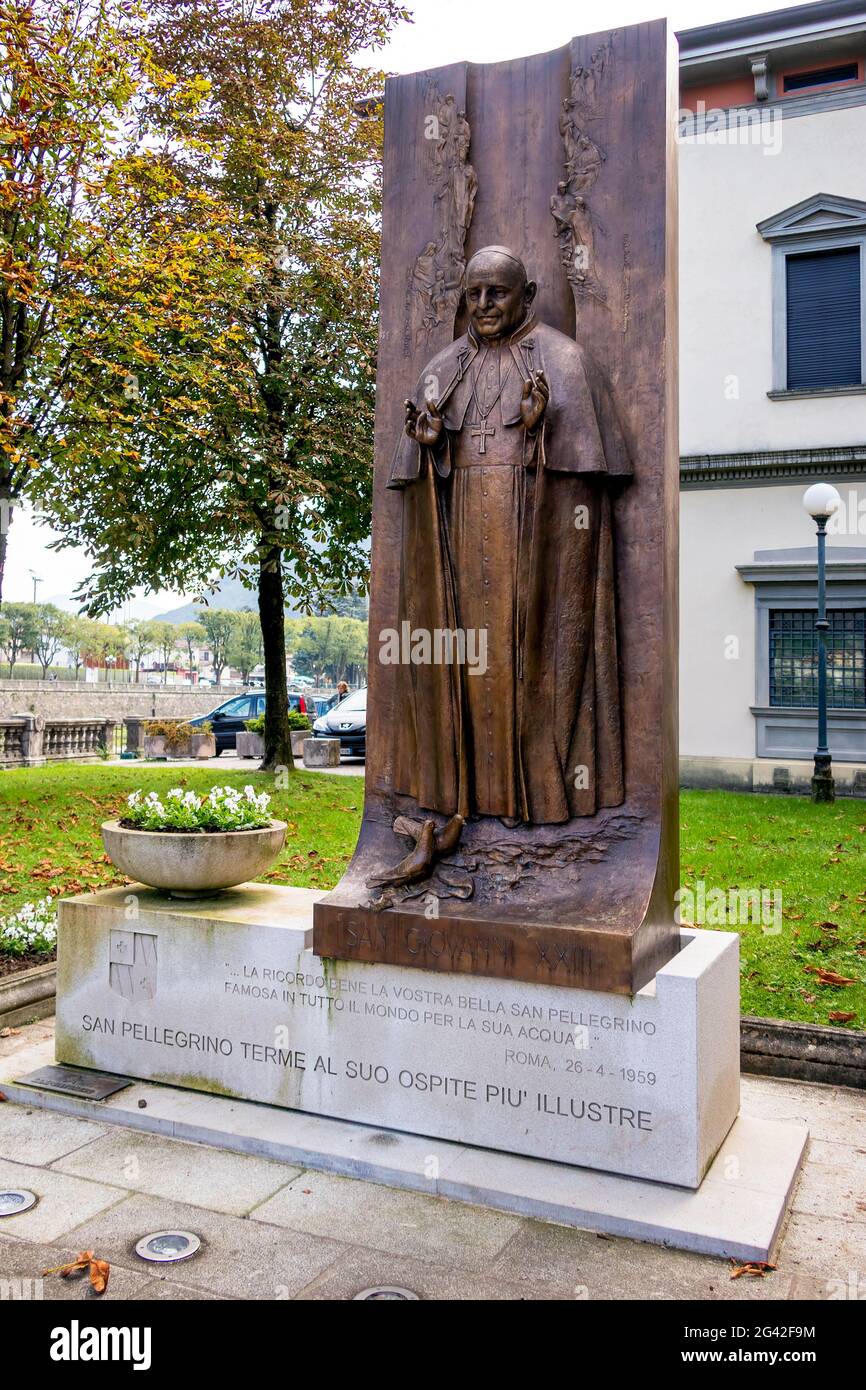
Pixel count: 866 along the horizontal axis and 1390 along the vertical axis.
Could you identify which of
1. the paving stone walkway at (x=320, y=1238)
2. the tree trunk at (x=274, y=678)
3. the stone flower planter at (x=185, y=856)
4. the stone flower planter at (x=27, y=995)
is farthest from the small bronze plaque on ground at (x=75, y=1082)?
the tree trunk at (x=274, y=678)

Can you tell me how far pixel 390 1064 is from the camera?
497 cm

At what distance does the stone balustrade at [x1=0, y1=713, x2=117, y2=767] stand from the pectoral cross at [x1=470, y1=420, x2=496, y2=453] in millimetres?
21662

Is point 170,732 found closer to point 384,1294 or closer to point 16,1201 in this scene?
point 16,1201

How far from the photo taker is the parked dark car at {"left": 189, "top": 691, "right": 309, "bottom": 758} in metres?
28.9

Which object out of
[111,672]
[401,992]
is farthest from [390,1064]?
[111,672]

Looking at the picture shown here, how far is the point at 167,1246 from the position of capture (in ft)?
13.2

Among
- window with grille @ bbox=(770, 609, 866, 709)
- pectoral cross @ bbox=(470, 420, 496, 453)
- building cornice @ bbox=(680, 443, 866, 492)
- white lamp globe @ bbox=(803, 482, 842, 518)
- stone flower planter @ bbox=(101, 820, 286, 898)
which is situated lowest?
stone flower planter @ bbox=(101, 820, 286, 898)

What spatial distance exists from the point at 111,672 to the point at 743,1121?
122919mm

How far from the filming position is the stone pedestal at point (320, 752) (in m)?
22.8

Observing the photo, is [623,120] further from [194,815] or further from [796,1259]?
[796,1259]

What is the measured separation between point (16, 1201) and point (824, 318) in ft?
58.8

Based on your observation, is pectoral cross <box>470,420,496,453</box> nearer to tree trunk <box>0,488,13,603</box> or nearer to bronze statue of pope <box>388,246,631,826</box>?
bronze statue of pope <box>388,246,631,826</box>

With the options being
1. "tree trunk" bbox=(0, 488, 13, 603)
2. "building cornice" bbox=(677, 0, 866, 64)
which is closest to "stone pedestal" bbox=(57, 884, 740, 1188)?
"tree trunk" bbox=(0, 488, 13, 603)

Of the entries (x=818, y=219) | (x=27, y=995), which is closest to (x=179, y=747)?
(x=818, y=219)
